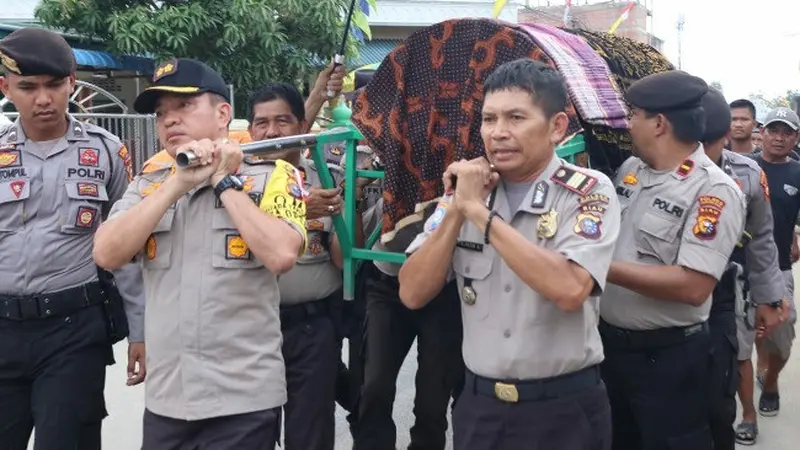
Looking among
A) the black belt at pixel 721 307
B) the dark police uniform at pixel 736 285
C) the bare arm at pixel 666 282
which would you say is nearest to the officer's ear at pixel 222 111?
the bare arm at pixel 666 282

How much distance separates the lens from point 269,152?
2363mm

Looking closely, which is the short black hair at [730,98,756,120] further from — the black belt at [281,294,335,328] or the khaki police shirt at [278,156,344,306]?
the black belt at [281,294,335,328]

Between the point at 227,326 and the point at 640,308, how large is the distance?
1372mm

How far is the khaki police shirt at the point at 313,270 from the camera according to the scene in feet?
9.57

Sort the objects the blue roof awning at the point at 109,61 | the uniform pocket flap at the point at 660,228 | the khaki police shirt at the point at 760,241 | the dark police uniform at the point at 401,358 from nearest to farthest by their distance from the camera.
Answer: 1. the uniform pocket flap at the point at 660,228
2. the dark police uniform at the point at 401,358
3. the khaki police shirt at the point at 760,241
4. the blue roof awning at the point at 109,61

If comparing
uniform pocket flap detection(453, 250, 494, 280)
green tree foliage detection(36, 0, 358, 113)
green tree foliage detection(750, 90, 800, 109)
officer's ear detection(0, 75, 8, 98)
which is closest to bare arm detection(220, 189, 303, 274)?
uniform pocket flap detection(453, 250, 494, 280)

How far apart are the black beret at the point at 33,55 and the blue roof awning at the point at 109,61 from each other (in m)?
7.49

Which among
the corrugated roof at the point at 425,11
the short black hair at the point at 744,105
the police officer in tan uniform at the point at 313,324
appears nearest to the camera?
the police officer in tan uniform at the point at 313,324

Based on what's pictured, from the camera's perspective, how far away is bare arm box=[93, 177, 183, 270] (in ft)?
6.68

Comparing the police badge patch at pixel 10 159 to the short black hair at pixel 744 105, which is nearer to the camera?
the police badge patch at pixel 10 159

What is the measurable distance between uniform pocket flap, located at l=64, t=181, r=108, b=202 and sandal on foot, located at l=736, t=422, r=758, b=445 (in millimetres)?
3310

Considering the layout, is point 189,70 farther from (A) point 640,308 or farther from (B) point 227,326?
(A) point 640,308

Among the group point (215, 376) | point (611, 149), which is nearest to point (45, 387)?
point (215, 376)

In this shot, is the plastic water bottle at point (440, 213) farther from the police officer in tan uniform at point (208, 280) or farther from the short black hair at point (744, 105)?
the short black hair at point (744, 105)
